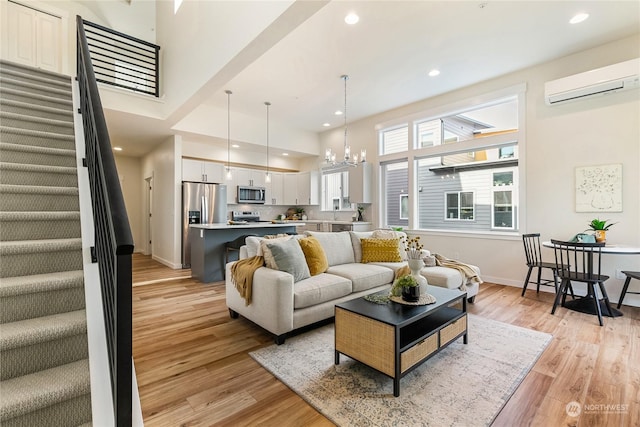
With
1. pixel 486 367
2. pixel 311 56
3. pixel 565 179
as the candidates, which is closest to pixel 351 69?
pixel 311 56

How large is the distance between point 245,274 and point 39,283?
158 cm

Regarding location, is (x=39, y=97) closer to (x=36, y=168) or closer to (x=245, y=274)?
(x=36, y=168)

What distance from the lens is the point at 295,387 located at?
196 cm

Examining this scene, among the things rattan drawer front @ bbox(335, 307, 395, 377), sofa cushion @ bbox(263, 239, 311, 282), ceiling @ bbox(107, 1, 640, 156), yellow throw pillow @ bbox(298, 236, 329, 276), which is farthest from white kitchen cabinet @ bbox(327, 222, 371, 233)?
rattan drawer front @ bbox(335, 307, 395, 377)

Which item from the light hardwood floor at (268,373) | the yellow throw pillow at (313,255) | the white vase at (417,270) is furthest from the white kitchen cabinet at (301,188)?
the white vase at (417,270)

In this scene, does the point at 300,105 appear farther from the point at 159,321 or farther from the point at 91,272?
the point at 91,272

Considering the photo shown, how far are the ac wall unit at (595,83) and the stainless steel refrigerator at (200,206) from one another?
19.6 ft

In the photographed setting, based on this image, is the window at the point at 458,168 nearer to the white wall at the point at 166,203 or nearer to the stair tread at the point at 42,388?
the white wall at the point at 166,203

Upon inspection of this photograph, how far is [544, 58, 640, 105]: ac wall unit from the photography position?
3480 mm

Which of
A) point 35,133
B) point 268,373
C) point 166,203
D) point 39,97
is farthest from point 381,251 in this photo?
point 166,203

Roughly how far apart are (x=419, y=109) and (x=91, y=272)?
5727 mm

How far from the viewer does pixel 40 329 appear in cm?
127

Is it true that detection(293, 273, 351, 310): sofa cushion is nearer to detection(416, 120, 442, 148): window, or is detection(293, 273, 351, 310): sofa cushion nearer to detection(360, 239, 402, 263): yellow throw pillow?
detection(360, 239, 402, 263): yellow throw pillow

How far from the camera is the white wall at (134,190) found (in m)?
7.84
